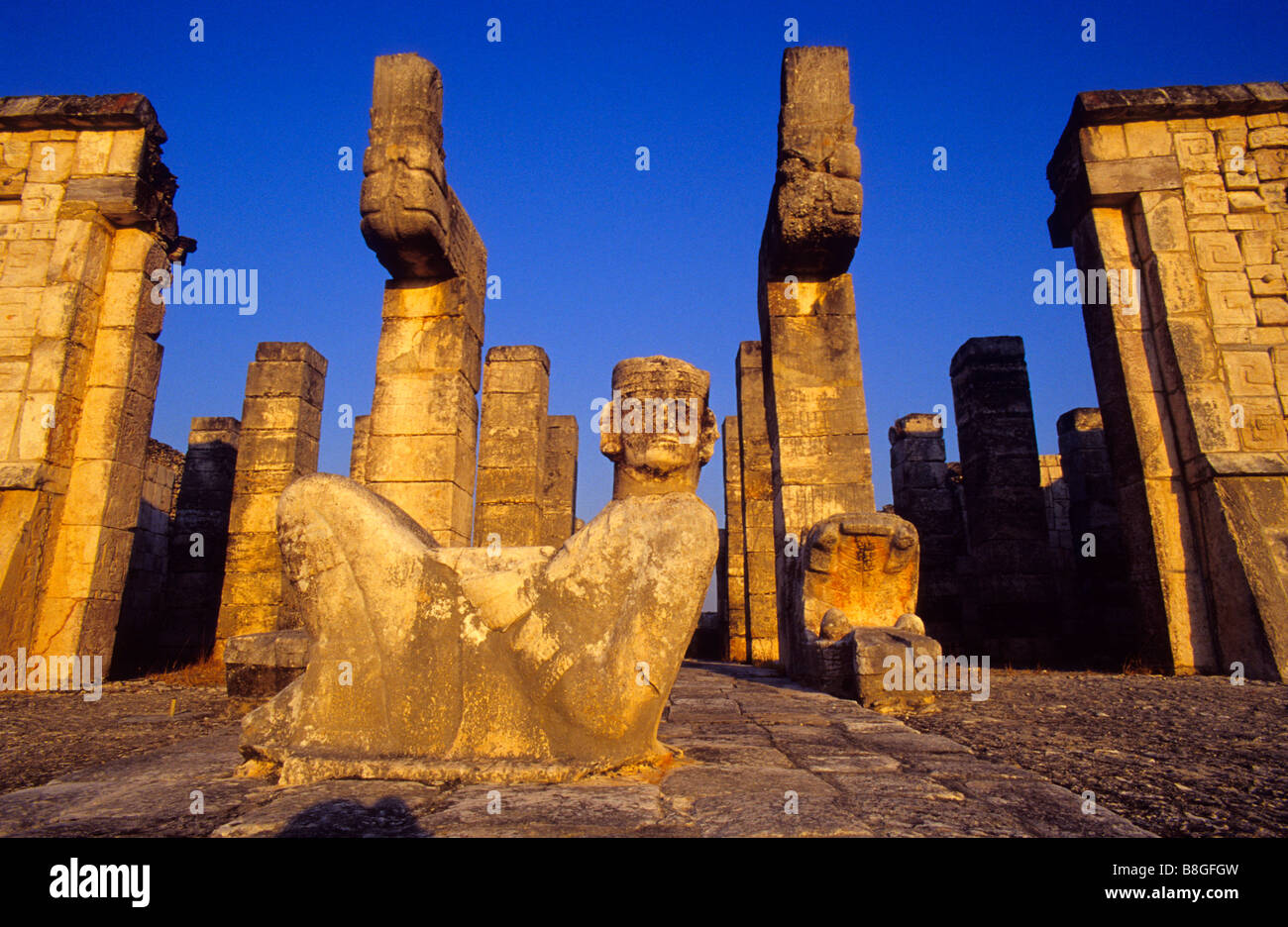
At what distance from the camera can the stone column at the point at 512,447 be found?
9.71 m

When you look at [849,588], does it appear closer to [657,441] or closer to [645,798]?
[657,441]

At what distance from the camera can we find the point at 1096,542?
10.3 m

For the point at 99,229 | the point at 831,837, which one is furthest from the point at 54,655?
the point at 831,837

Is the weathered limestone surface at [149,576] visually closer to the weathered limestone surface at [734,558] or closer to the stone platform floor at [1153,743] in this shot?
the weathered limestone surface at [734,558]

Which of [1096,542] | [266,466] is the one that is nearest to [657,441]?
[266,466]

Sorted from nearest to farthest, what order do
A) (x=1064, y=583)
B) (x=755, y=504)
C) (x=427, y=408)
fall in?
(x=427, y=408)
(x=1064, y=583)
(x=755, y=504)

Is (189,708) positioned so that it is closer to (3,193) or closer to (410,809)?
(410,809)

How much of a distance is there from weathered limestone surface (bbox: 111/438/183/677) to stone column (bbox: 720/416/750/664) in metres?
8.93

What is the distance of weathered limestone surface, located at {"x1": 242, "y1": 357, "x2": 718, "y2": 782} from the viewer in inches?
92.7

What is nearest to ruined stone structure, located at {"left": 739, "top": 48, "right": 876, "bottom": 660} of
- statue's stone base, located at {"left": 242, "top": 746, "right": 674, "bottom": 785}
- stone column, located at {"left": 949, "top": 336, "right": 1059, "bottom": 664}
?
statue's stone base, located at {"left": 242, "top": 746, "right": 674, "bottom": 785}

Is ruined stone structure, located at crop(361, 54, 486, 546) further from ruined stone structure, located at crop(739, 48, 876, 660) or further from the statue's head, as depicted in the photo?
the statue's head

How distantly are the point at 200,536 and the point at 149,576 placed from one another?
0.93 m

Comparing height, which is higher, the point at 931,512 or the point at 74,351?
the point at 74,351

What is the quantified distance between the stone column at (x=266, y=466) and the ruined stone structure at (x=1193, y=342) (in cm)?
1057
